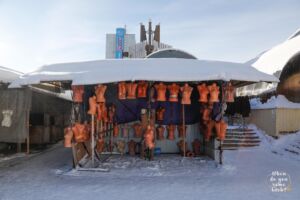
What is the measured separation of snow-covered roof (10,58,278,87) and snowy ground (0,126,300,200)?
2.82 meters

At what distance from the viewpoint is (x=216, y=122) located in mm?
10875

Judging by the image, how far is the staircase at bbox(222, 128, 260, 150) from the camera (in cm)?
1526

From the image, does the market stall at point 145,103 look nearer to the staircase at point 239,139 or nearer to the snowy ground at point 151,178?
the snowy ground at point 151,178

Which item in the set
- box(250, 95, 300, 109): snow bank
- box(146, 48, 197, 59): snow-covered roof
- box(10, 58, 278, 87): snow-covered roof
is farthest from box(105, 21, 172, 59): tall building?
box(10, 58, 278, 87): snow-covered roof

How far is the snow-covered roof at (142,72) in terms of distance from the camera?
9164 mm

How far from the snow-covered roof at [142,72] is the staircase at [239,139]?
591cm

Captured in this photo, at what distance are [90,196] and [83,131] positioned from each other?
307cm

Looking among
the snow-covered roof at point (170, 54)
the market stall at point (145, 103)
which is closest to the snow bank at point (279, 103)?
the snow-covered roof at point (170, 54)

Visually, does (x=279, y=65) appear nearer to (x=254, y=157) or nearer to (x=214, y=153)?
(x=254, y=157)

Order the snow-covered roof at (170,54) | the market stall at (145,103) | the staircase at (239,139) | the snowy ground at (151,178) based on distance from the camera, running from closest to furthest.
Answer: the snowy ground at (151,178)
the market stall at (145,103)
the staircase at (239,139)
the snow-covered roof at (170,54)

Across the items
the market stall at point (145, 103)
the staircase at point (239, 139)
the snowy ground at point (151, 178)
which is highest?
the market stall at point (145, 103)

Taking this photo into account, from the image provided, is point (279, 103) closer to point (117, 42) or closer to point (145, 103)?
point (145, 103)

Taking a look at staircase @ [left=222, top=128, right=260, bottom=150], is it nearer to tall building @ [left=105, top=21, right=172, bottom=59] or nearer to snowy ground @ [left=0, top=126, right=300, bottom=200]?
snowy ground @ [left=0, top=126, right=300, bottom=200]

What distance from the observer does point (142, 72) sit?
9266 millimetres
